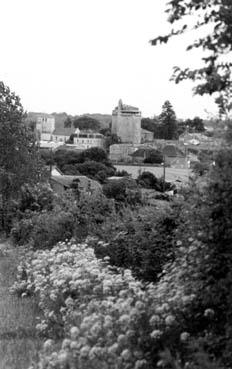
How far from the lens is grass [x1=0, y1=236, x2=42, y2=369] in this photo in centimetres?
645

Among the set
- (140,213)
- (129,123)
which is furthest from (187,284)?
(129,123)

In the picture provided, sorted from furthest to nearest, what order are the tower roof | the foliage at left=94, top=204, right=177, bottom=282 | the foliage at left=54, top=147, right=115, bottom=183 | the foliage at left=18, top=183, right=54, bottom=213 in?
1. the tower roof
2. the foliage at left=54, top=147, right=115, bottom=183
3. the foliage at left=18, top=183, right=54, bottom=213
4. the foliage at left=94, top=204, right=177, bottom=282

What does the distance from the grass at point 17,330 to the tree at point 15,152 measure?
1952 centimetres

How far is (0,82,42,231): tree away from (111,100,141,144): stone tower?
131 meters

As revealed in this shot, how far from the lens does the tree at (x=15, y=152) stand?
30641 mm

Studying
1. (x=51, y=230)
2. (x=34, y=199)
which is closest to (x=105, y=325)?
(x=51, y=230)

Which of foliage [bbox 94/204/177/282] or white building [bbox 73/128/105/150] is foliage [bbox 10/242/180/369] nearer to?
foliage [bbox 94/204/177/282]

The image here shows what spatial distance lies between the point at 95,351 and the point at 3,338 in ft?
9.54

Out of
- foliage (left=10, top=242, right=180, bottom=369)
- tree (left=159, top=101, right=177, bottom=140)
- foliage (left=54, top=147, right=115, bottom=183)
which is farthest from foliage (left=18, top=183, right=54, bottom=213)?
tree (left=159, top=101, right=177, bottom=140)

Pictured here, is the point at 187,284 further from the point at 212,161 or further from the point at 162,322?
the point at 212,161

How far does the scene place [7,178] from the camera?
30.0 m

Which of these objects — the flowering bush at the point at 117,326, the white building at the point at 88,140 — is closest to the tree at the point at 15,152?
the flowering bush at the point at 117,326

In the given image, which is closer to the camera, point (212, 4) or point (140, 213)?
point (212, 4)

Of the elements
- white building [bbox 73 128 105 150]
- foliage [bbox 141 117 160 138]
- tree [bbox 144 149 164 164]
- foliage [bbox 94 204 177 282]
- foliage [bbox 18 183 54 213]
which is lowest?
tree [bbox 144 149 164 164]
